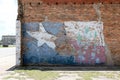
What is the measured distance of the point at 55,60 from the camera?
1705cm

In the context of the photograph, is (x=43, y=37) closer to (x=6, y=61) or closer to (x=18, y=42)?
(x=18, y=42)

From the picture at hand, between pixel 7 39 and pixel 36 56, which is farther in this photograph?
pixel 7 39

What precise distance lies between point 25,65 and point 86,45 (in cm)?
403

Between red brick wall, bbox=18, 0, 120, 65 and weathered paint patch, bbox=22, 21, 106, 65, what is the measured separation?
38cm

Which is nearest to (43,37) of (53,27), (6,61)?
(53,27)

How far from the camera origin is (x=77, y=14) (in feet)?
56.0

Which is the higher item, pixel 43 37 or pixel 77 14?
pixel 77 14

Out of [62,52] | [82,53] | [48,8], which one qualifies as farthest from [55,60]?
[48,8]

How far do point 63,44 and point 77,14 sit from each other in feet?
6.82

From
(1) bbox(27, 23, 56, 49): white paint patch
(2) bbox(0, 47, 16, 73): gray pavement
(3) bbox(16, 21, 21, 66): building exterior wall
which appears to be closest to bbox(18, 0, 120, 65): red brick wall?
(3) bbox(16, 21, 21, 66): building exterior wall

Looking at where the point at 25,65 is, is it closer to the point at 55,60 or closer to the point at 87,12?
the point at 55,60

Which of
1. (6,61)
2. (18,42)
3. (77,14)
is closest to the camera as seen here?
(18,42)

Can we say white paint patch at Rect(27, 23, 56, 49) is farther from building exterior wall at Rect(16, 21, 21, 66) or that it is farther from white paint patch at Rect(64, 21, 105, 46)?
white paint patch at Rect(64, 21, 105, 46)

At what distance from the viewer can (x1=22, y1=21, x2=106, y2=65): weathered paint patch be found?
17031 mm
